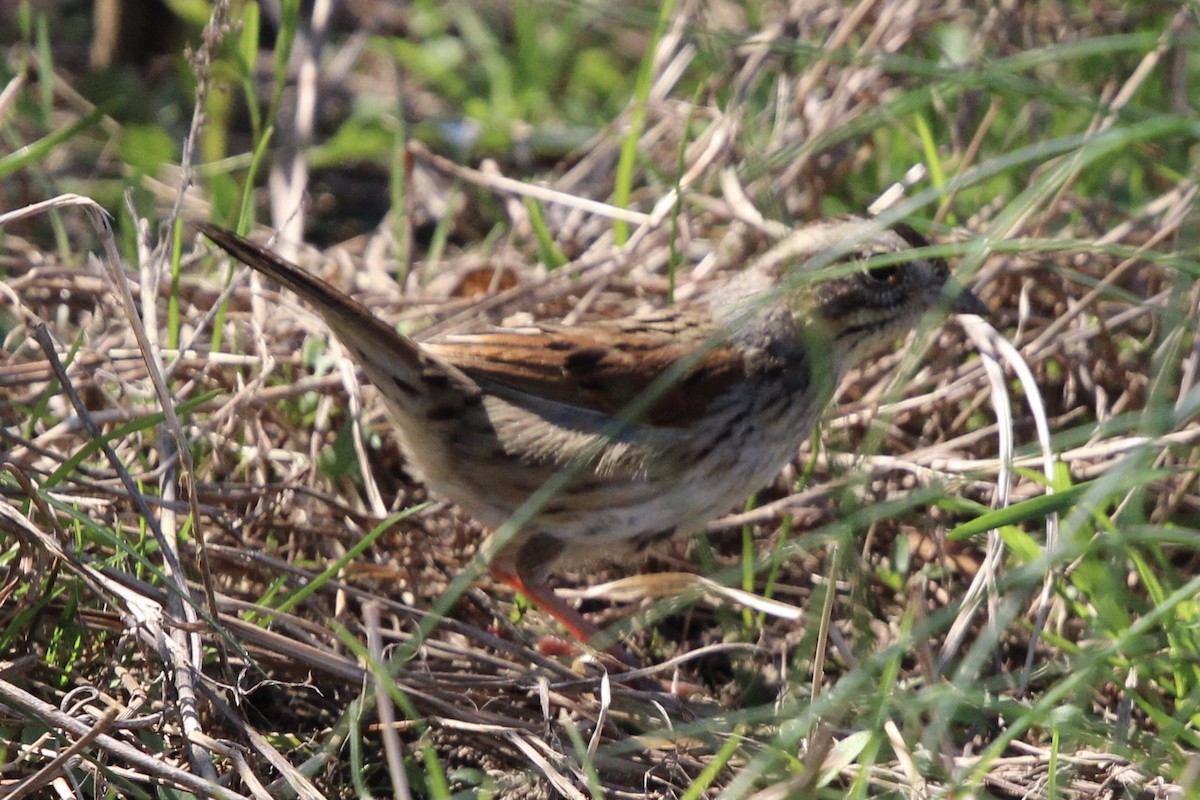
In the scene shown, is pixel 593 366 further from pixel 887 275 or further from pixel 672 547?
pixel 887 275

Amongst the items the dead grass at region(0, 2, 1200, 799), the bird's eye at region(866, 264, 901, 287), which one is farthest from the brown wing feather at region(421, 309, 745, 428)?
the bird's eye at region(866, 264, 901, 287)

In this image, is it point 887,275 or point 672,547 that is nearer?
point 887,275

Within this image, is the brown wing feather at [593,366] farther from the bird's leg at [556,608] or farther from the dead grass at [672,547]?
the bird's leg at [556,608]

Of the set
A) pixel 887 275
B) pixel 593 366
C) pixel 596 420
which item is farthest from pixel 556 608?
pixel 887 275

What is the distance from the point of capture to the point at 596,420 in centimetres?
357

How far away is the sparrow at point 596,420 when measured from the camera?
353 centimetres

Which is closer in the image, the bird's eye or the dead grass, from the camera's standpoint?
the dead grass

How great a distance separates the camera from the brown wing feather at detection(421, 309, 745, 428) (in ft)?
11.7

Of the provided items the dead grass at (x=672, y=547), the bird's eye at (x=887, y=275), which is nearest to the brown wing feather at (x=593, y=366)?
the dead grass at (x=672, y=547)

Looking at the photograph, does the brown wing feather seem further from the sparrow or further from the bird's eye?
the bird's eye

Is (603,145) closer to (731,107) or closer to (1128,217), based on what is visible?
(731,107)

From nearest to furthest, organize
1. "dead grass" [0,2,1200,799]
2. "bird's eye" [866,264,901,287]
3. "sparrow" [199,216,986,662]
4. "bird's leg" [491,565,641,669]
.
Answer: "dead grass" [0,2,1200,799] → "sparrow" [199,216,986,662] → "bird's leg" [491,565,641,669] → "bird's eye" [866,264,901,287]

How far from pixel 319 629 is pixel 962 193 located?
8.70 feet

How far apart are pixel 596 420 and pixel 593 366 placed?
0.14 metres
